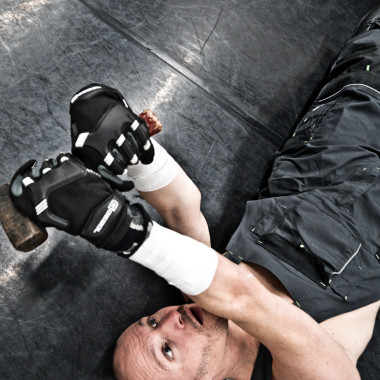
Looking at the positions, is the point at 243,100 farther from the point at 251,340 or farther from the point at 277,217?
the point at 251,340

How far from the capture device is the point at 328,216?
5.03 feet

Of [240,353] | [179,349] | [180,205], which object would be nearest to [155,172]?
[180,205]

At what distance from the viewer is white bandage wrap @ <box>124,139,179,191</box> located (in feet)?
4.58

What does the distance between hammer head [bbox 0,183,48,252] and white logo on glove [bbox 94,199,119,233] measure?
159 millimetres

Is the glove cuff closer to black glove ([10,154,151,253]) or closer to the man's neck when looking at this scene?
black glove ([10,154,151,253])

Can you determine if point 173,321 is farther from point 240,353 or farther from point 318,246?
point 318,246

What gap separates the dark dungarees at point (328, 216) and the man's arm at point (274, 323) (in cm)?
26

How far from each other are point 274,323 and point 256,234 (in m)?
0.50

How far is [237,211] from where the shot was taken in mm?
1924

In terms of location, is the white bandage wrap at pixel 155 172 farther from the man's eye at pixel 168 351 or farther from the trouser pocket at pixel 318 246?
the man's eye at pixel 168 351

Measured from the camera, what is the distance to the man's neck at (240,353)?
139cm

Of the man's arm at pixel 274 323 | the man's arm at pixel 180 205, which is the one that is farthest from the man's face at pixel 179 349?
the man's arm at pixel 180 205

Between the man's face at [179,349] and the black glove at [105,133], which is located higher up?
the black glove at [105,133]

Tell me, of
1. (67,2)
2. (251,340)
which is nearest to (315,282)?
(251,340)
